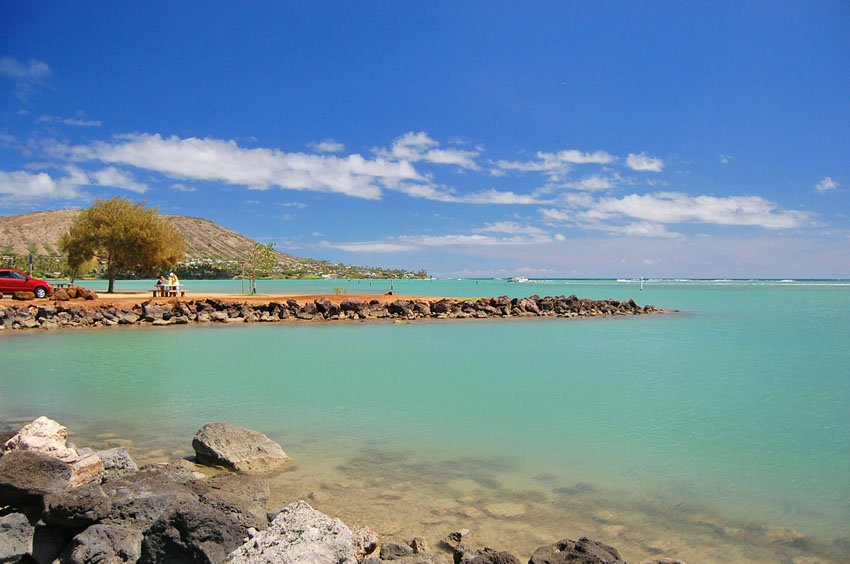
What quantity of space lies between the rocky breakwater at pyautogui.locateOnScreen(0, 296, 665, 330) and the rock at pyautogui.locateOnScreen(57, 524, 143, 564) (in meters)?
27.4

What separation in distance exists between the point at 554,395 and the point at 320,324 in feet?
67.5

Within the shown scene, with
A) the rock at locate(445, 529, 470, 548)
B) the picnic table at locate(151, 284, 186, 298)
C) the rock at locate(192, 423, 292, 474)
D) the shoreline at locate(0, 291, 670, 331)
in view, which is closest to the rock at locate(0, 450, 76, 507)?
the rock at locate(192, 423, 292, 474)

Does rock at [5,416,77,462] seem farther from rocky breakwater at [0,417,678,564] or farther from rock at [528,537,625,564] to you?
rock at [528,537,625,564]

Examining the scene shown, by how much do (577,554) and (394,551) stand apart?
1.54 meters

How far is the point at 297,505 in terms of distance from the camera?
4.87 metres

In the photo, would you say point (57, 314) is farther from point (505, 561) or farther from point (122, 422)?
point (505, 561)

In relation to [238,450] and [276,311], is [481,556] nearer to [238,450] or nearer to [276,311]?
[238,450]

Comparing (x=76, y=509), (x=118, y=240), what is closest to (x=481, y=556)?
(x=76, y=509)

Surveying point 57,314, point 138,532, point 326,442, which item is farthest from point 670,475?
point 57,314

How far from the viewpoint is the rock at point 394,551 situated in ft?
16.5

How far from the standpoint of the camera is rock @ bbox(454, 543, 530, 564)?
4.61m

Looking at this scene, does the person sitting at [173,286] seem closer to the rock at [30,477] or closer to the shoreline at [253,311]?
the shoreline at [253,311]

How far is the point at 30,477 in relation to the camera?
5812 millimetres

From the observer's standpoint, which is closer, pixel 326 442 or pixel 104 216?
pixel 326 442
